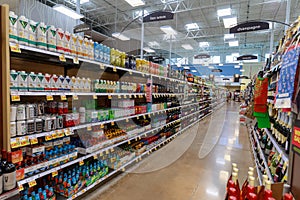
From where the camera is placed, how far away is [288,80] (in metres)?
1.04

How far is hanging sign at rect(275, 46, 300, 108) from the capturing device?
0.98 meters

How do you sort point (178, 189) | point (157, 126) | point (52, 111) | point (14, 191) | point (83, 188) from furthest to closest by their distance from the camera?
point (157, 126), point (178, 189), point (83, 188), point (52, 111), point (14, 191)

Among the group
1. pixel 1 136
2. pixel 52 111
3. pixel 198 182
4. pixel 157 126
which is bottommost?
pixel 198 182

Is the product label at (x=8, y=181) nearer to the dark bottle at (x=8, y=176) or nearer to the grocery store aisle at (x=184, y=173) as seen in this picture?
the dark bottle at (x=8, y=176)

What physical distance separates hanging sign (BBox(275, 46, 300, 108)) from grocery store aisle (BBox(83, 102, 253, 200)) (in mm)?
2140

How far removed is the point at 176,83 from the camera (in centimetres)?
618

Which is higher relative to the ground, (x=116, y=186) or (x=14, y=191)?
(x=14, y=191)

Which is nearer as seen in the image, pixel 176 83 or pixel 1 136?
pixel 1 136

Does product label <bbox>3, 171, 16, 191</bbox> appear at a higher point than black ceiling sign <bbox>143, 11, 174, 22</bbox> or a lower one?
lower

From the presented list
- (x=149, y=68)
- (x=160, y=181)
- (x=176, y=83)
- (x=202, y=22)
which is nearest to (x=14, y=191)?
(x=160, y=181)

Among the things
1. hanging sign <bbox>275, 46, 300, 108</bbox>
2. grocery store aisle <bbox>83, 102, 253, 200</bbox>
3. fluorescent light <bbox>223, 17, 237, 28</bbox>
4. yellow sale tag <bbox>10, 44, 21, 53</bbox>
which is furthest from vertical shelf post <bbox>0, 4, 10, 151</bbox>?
fluorescent light <bbox>223, 17, 237, 28</bbox>

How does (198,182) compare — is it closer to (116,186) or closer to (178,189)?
(178,189)

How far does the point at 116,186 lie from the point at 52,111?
1.59 meters

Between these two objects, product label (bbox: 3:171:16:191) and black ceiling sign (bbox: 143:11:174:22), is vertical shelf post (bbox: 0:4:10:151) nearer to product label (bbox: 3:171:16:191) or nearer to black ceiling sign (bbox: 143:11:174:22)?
product label (bbox: 3:171:16:191)
